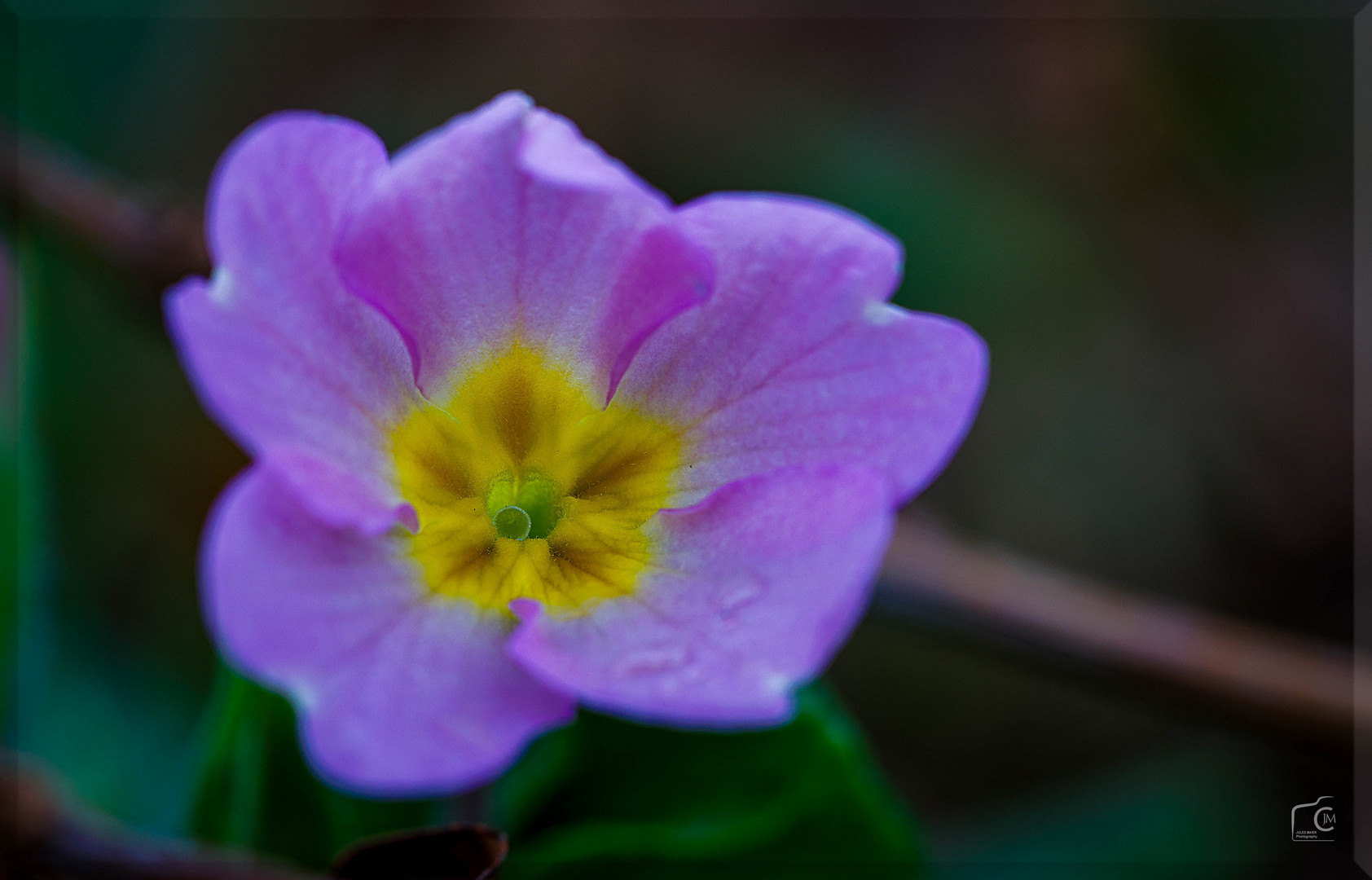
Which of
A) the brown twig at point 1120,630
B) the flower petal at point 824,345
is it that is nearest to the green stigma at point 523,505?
the flower petal at point 824,345

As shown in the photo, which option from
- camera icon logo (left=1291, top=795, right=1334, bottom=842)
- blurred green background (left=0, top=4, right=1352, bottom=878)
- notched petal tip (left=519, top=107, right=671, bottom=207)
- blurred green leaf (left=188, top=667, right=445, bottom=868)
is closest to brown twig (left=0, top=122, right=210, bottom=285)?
blurred green background (left=0, top=4, right=1352, bottom=878)

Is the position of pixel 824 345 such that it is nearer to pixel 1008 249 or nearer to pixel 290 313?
pixel 290 313

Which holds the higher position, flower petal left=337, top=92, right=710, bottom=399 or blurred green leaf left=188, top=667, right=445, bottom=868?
flower petal left=337, top=92, right=710, bottom=399

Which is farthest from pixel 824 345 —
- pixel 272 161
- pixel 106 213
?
pixel 106 213

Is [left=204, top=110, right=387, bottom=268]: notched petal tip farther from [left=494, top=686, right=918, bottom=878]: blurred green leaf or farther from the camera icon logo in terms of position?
the camera icon logo

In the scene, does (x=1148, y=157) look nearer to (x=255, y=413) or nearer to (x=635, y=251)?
(x=635, y=251)
